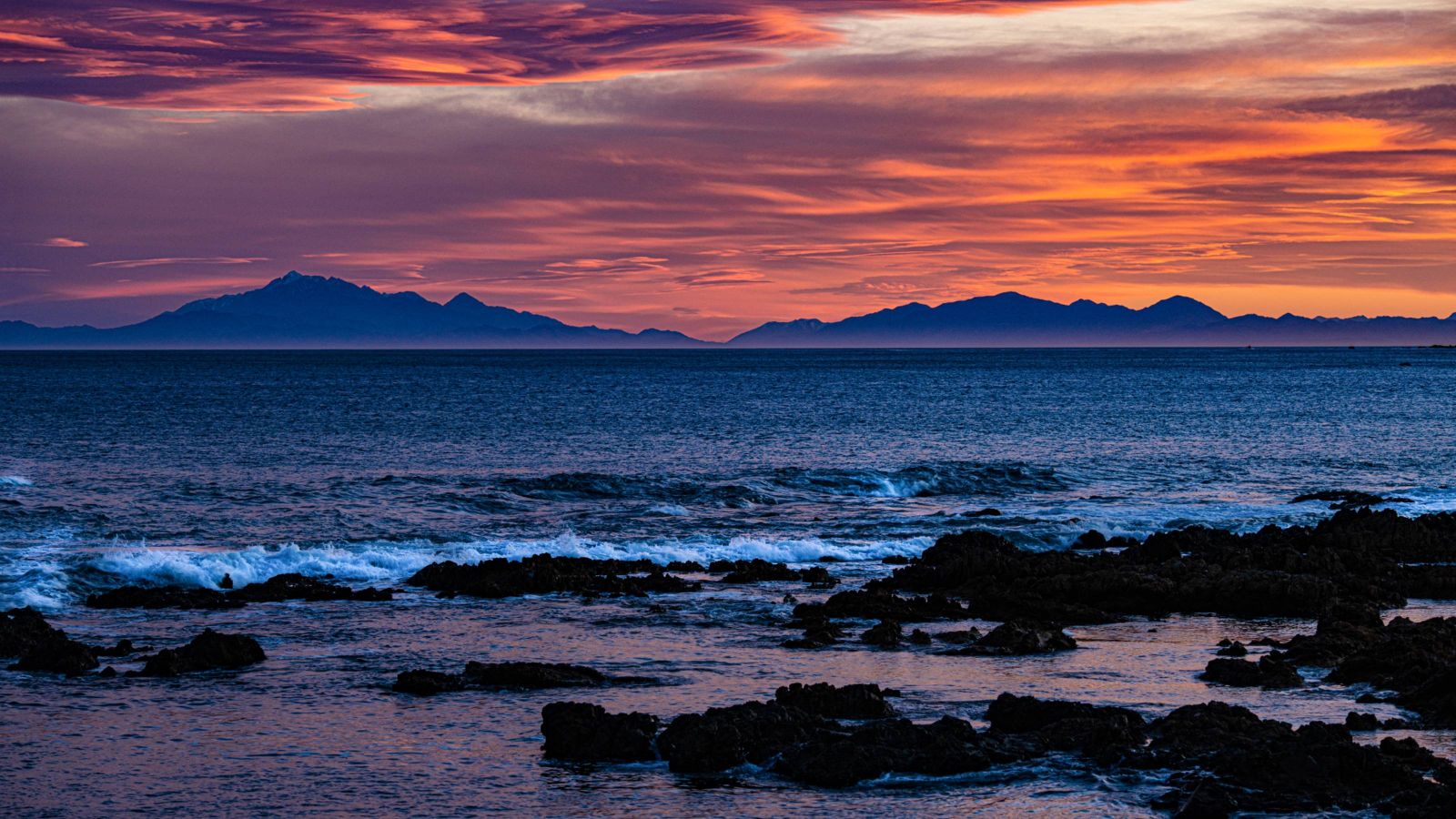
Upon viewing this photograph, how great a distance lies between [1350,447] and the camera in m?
70.1

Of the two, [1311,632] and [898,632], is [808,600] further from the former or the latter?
[1311,632]

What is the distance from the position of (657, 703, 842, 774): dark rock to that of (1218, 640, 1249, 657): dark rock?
764cm

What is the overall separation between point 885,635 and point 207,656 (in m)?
10.2

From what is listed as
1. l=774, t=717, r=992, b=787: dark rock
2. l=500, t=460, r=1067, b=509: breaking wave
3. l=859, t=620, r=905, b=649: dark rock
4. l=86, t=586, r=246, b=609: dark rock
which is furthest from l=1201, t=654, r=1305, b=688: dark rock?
l=500, t=460, r=1067, b=509: breaking wave

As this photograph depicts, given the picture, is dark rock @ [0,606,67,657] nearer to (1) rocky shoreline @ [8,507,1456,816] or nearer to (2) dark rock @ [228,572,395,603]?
(1) rocky shoreline @ [8,507,1456,816]

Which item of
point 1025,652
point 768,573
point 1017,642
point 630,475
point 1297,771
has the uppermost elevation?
point 1297,771

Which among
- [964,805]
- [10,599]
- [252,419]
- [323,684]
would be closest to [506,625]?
[323,684]

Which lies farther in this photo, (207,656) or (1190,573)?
(1190,573)

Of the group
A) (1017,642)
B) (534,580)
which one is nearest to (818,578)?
(534,580)

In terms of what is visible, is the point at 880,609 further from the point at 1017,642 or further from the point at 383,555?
the point at 383,555

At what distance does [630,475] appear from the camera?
55.2m

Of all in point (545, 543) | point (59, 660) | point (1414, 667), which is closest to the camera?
point (1414, 667)

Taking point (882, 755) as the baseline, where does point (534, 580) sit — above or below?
below

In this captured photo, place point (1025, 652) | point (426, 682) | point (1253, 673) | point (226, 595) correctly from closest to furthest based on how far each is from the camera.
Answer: point (426, 682) < point (1253, 673) < point (1025, 652) < point (226, 595)
